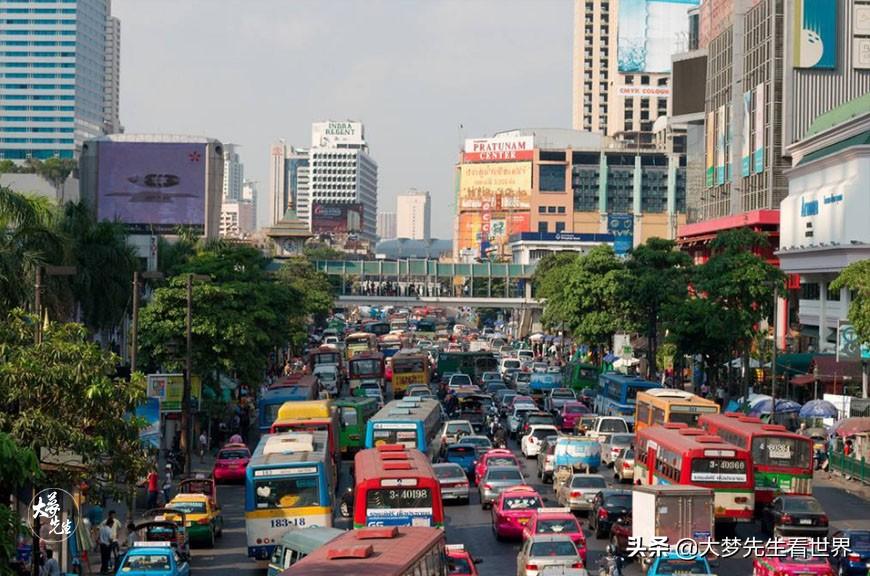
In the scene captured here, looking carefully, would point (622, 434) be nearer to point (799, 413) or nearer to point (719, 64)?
point (799, 413)

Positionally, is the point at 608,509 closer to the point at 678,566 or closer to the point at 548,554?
the point at 548,554

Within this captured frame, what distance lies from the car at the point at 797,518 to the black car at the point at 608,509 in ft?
10.8

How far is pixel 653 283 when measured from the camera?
79.7m

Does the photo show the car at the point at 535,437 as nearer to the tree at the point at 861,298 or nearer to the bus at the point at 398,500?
the tree at the point at 861,298

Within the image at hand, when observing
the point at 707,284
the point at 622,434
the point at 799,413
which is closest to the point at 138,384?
the point at 622,434

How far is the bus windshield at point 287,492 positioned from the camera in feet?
101

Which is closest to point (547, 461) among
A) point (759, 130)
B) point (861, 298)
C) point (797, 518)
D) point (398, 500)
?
point (861, 298)

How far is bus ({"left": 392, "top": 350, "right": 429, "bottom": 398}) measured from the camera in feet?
254

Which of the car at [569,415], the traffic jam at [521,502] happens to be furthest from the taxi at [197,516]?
the car at [569,415]

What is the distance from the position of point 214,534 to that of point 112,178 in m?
92.4

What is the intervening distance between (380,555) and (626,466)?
26157 millimetres

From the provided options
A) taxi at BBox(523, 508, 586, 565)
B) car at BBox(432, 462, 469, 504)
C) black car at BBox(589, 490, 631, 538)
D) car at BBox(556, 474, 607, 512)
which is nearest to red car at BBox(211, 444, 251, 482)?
car at BBox(432, 462, 469, 504)

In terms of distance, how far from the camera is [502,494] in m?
34.9

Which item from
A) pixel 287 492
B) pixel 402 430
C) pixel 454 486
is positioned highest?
pixel 402 430
